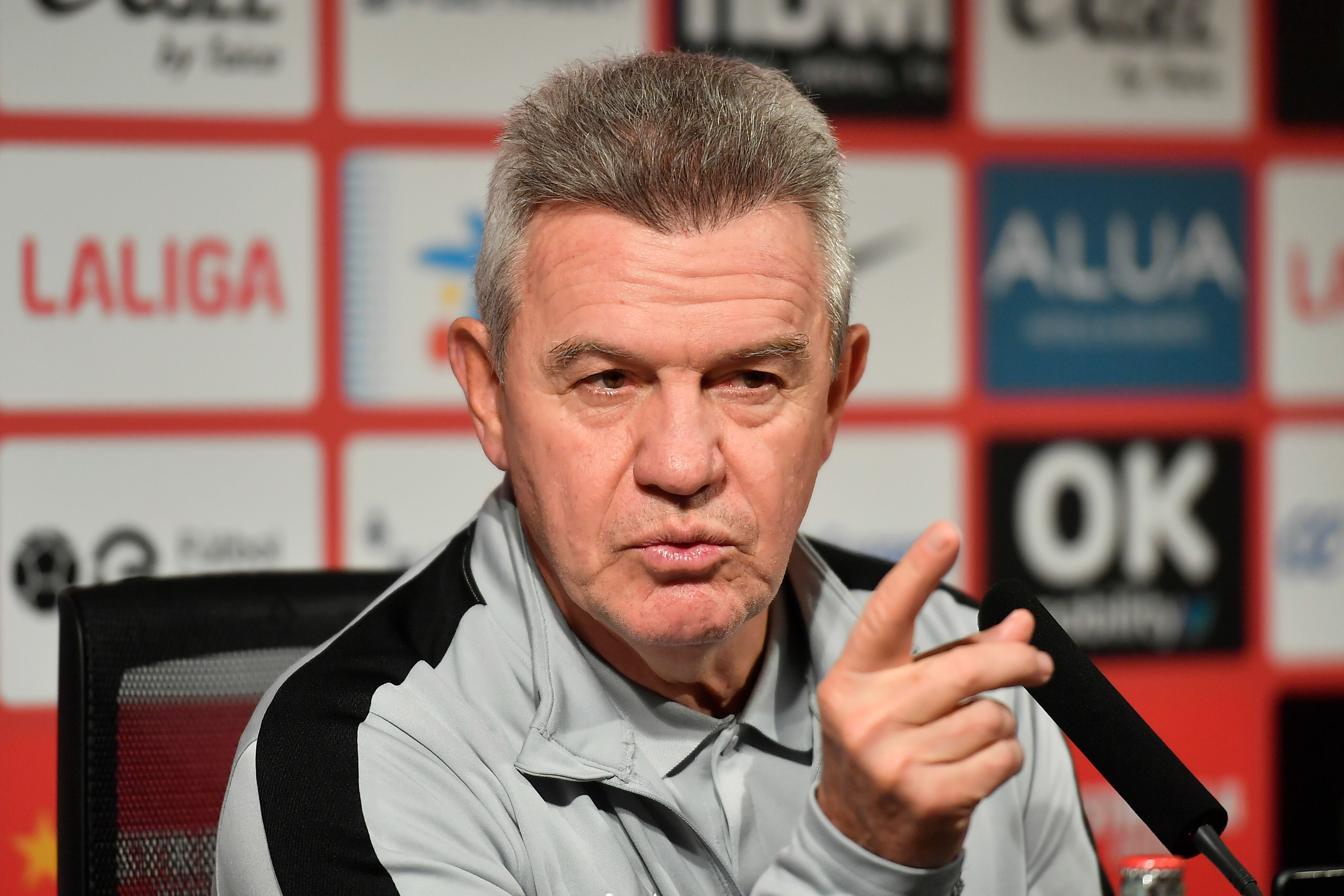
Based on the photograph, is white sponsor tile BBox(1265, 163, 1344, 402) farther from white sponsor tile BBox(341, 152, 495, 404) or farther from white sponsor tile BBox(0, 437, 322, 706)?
white sponsor tile BBox(0, 437, 322, 706)

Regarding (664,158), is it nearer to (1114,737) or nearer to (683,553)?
(683,553)

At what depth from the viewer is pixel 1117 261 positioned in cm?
210

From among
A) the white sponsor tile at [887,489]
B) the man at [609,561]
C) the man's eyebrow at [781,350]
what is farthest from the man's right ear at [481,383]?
the white sponsor tile at [887,489]

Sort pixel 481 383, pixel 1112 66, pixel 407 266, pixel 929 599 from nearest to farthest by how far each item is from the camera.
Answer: pixel 481 383 < pixel 929 599 < pixel 407 266 < pixel 1112 66

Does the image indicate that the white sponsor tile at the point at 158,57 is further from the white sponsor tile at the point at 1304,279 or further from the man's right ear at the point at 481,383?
the white sponsor tile at the point at 1304,279

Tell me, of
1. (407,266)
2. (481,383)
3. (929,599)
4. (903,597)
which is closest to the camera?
(903,597)

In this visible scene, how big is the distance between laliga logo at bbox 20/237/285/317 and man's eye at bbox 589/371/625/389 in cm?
102

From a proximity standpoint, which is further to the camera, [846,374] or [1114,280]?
[1114,280]

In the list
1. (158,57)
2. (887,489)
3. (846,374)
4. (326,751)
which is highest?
(158,57)

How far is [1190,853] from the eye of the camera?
69cm

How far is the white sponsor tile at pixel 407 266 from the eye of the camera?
183 centimetres

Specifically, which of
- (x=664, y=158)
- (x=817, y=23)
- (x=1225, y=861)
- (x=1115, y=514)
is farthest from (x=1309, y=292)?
(x=1225, y=861)

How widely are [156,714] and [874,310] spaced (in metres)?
1.27

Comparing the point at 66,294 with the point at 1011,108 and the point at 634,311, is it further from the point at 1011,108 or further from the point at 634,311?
the point at 1011,108
